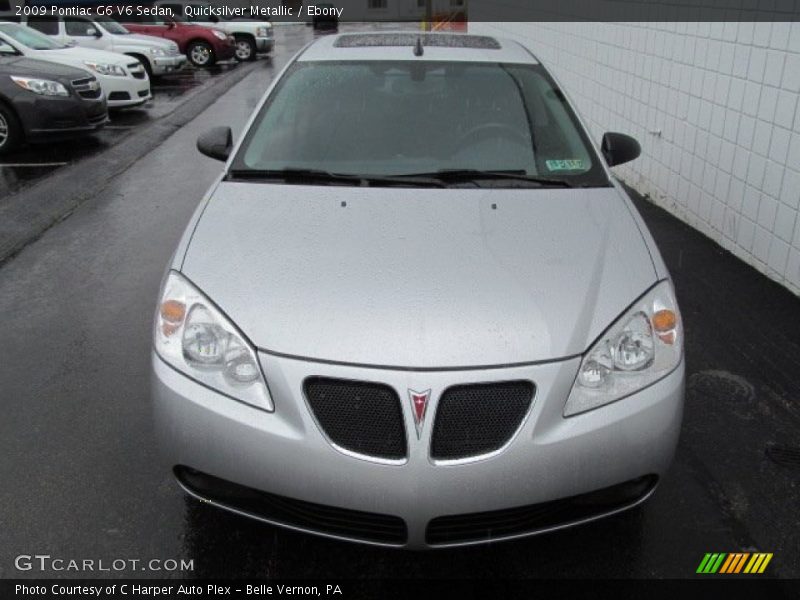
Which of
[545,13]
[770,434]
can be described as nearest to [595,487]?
[770,434]

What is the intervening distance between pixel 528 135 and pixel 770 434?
1.77m

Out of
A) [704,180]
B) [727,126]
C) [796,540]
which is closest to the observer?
[796,540]

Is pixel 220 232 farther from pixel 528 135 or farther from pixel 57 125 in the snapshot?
pixel 57 125

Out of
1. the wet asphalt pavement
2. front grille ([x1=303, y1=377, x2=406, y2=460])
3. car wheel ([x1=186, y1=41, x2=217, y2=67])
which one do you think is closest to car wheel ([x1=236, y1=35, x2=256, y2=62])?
car wheel ([x1=186, y1=41, x2=217, y2=67])

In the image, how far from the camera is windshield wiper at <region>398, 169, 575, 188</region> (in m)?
3.17

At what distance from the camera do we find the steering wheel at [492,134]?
134 inches

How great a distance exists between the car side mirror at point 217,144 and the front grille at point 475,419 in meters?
2.15

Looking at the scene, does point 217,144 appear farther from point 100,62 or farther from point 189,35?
point 189,35

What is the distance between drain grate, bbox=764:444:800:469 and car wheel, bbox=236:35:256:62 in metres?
22.5

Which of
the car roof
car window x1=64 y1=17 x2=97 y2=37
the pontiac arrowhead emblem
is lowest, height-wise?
the pontiac arrowhead emblem

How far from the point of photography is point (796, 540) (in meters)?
2.61

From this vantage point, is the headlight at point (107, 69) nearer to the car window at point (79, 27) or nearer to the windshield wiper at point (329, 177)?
the car window at point (79, 27)

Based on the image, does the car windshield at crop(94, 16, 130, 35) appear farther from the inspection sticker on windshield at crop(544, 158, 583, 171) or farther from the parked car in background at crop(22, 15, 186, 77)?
the inspection sticker on windshield at crop(544, 158, 583, 171)

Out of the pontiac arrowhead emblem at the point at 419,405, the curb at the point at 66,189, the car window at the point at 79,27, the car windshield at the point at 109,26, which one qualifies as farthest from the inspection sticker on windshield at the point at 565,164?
the car windshield at the point at 109,26
